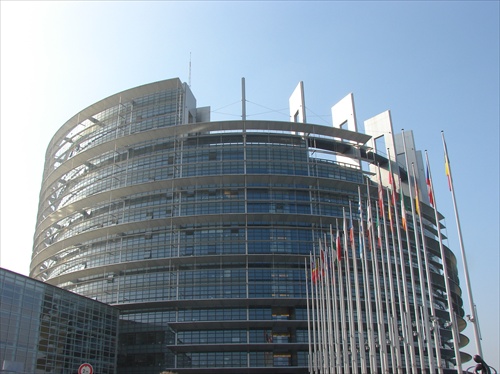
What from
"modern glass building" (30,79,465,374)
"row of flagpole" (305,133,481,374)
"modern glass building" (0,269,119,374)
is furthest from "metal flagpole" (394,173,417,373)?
"modern glass building" (0,269,119,374)

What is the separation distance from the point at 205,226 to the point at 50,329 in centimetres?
2675

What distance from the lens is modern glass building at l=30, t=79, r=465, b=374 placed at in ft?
236

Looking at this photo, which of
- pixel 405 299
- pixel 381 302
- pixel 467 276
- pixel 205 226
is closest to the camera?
pixel 467 276

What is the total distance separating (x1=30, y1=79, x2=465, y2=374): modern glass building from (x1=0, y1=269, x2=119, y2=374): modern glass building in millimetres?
5277

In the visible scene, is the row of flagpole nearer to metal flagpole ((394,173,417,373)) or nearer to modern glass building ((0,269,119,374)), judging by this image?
metal flagpole ((394,173,417,373))

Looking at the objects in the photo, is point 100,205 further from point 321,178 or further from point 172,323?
point 321,178

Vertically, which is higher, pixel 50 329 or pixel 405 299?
pixel 50 329

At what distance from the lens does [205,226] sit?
257 ft

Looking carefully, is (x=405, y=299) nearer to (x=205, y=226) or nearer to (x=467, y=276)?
(x=467, y=276)

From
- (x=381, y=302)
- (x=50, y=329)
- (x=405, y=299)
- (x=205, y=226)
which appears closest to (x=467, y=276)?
(x=405, y=299)

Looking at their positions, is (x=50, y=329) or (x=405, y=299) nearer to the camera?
(x=405, y=299)

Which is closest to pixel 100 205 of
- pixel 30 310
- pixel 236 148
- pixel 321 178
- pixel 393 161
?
pixel 236 148

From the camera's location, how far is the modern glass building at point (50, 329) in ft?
176

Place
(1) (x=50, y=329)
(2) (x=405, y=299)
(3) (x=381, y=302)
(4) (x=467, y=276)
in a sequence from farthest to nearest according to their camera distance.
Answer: (1) (x=50, y=329) → (3) (x=381, y=302) → (2) (x=405, y=299) → (4) (x=467, y=276)
